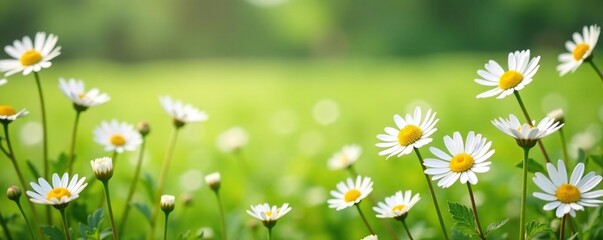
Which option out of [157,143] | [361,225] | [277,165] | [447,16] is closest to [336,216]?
[361,225]

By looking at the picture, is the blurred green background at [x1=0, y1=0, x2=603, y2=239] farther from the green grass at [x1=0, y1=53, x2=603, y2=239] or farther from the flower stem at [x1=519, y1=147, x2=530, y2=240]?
the flower stem at [x1=519, y1=147, x2=530, y2=240]

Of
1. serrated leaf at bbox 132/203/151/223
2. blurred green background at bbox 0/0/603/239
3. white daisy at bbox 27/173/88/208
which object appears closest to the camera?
white daisy at bbox 27/173/88/208

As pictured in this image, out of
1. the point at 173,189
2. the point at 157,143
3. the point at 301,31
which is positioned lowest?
the point at 173,189

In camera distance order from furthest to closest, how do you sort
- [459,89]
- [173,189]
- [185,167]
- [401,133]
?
[459,89] < [185,167] < [173,189] < [401,133]

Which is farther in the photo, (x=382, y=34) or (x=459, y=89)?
(x=382, y=34)

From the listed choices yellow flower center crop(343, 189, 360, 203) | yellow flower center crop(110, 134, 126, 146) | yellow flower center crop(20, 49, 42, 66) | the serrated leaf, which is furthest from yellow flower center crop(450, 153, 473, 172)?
yellow flower center crop(20, 49, 42, 66)

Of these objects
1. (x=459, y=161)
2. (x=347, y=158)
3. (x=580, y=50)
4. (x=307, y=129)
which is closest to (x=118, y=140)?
(x=347, y=158)

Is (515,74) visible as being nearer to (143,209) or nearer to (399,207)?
(399,207)

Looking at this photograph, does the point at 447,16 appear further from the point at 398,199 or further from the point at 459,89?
the point at 398,199
